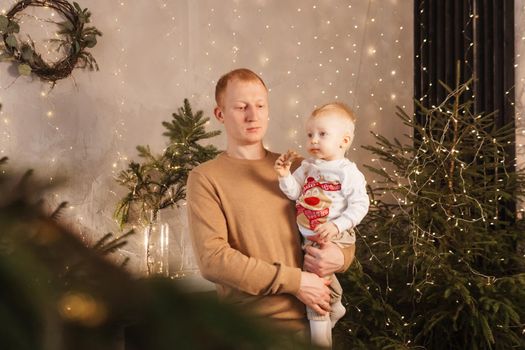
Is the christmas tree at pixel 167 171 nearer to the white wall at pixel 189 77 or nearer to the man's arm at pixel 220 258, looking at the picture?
the white wall at pixel 189 77

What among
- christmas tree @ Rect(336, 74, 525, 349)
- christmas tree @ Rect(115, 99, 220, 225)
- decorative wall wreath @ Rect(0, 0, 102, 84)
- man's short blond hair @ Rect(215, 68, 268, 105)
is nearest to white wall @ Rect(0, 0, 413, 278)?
decorative wall wreath @ Rect(0, 0, 102, 84)

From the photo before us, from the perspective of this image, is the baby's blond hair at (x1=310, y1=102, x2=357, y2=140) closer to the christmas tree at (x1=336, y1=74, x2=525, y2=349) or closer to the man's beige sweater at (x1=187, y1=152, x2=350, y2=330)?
the man's beige sweater at (x1=187, y1=152, x2=350, y2=330)

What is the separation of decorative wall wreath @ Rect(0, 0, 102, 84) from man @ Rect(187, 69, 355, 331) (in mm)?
1849

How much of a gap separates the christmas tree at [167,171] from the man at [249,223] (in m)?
1.52

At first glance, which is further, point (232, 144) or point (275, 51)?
point (275, 51)

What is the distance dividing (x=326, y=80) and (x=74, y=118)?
6.01 ft

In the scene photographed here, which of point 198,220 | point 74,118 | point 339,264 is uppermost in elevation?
point 74,118

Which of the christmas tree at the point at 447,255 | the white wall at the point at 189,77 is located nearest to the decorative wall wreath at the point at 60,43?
the white wall at the point at 189,77

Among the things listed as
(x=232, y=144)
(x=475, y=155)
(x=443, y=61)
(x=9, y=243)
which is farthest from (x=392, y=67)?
(x=9, y=243)

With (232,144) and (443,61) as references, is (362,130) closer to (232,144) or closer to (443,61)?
(443,61)

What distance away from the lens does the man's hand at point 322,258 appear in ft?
6.31

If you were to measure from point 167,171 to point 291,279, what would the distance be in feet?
6.04

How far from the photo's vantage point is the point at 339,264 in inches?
78.4

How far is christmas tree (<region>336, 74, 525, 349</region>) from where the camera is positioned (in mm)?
3207
